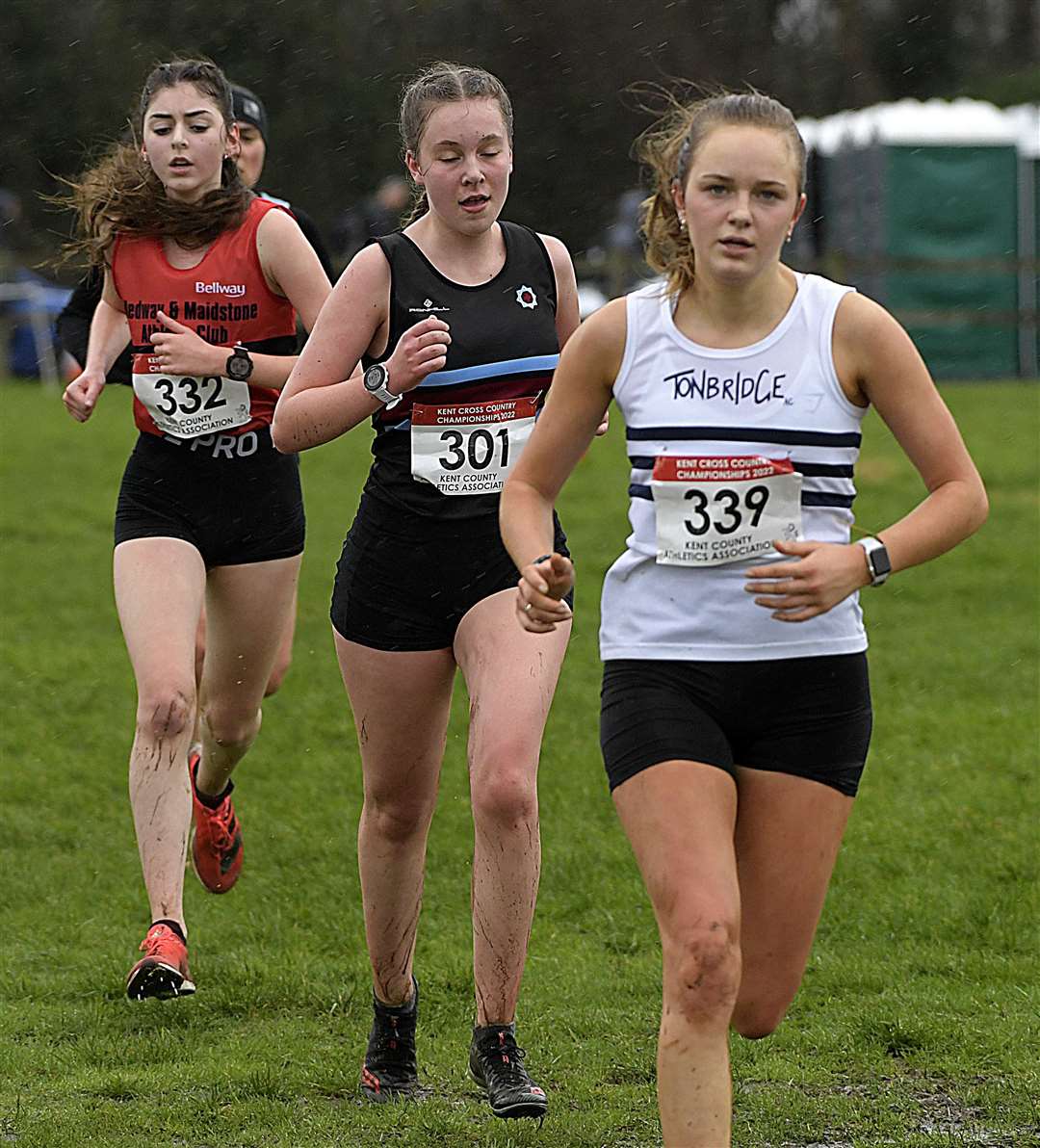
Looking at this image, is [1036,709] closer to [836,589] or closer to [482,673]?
[482,673]

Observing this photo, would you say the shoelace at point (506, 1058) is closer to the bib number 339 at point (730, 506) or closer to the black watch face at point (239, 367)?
the bib number 339 at point (730, 506)

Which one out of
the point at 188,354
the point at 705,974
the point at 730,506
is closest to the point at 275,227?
the point at 188,354

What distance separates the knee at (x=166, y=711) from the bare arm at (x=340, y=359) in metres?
1.03

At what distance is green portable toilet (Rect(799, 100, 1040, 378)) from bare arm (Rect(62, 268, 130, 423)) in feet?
63.8

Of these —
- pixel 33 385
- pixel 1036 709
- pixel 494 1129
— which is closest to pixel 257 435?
pixel 494 1129

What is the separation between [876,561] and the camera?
3717mm

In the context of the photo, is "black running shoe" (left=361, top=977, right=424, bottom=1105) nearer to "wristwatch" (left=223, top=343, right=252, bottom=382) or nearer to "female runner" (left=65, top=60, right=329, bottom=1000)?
"female runner" (left=65, top=60, right=329, bottom=1000)

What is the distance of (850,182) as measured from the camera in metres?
25.8

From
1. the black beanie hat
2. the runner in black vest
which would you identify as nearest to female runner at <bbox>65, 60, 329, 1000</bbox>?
the runner in black vest

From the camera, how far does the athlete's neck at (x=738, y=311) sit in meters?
3.93

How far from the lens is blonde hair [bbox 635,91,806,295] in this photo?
3918mm

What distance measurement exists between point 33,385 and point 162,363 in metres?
18.6

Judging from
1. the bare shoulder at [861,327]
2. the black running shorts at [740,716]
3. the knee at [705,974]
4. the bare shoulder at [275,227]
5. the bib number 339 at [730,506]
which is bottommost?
the knee at [705,974]

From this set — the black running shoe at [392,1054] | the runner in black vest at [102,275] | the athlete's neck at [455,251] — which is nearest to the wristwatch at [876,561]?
the athlete's neck at [455,251]
